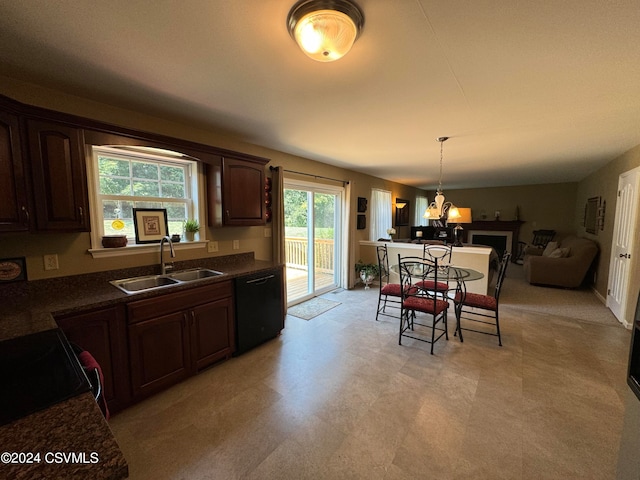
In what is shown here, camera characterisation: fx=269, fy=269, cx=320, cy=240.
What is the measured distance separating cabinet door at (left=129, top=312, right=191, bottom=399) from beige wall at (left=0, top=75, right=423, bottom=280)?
0.72 metres

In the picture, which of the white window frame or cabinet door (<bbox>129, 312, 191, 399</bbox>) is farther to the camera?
the white window frame

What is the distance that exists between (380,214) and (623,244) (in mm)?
4042

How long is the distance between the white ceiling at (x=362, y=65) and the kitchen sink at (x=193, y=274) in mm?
1506

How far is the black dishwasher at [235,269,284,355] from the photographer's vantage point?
2.73 meters

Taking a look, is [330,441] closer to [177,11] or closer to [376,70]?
[376,70]

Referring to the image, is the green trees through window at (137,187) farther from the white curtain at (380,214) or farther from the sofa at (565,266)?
the sofa at (565,266)

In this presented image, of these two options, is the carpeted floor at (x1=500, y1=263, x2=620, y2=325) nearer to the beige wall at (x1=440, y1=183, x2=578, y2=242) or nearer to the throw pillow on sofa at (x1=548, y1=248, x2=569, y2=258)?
the throw pillow on sofa at (x1=548, y1=248, x2=569, y2=258)

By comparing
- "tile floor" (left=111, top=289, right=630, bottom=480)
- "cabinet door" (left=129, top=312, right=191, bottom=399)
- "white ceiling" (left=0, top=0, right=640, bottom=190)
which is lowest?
"tile floor" (left=111, top=289, right=630, bottom=480)

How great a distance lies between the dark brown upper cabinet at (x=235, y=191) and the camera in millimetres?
2883

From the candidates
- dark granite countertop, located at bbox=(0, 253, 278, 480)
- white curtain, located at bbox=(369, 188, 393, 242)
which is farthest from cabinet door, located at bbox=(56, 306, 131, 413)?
white curtain, located at bbox=(369, 188, 393, 242)

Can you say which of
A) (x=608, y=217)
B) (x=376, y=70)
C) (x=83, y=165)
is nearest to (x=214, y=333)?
(x=83, y=165)

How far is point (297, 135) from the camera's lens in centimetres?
308

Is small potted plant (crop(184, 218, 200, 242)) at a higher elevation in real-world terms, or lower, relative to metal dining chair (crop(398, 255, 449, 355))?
higher

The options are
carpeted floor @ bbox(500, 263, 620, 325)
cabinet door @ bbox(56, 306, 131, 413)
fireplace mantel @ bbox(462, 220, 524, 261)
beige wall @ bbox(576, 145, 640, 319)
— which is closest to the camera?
cabinet door @ bbox(56, 306, 131, 413)
